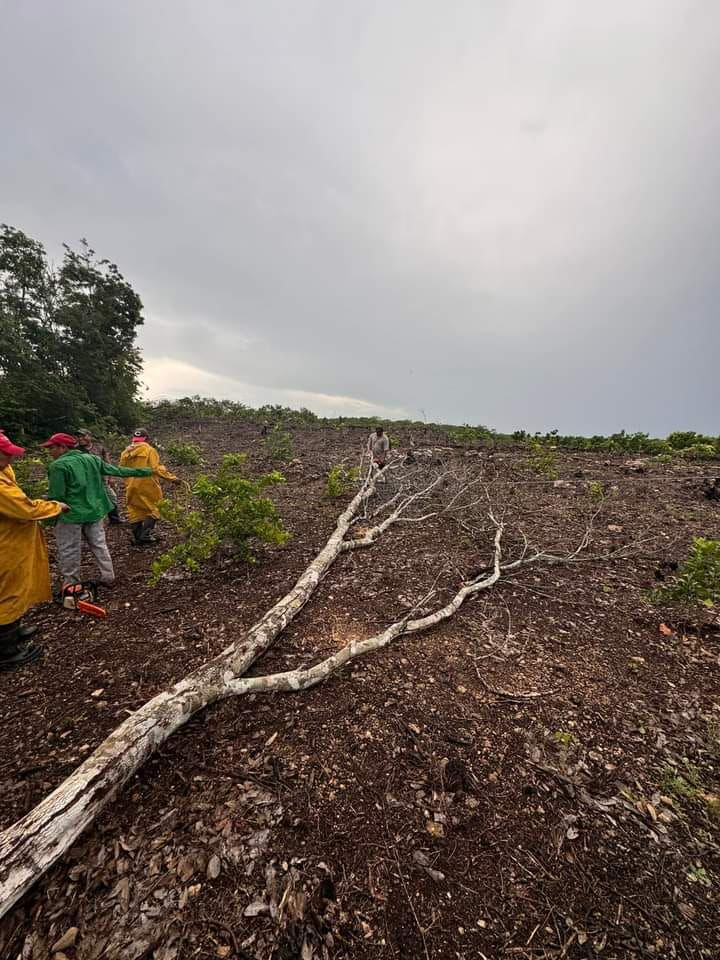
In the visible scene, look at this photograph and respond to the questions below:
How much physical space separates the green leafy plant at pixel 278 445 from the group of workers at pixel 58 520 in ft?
24.4

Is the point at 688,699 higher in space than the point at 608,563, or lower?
lower

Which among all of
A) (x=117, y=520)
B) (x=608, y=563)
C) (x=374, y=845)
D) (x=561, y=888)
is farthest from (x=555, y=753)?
(x=117, y=520)

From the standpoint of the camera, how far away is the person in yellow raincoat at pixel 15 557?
11.3ft

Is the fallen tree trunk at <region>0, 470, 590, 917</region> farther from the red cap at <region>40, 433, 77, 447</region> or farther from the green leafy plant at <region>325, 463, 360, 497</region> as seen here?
the green leafy plant at <region>325, 463, 360, 497</region>

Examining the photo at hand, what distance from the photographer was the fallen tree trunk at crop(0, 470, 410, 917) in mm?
1853

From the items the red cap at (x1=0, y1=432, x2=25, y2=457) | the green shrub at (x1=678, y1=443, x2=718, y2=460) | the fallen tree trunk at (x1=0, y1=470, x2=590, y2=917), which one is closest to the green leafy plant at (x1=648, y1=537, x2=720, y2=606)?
the fallen tree trunk at (x1=0, y1=470, x2=590, y2=917)

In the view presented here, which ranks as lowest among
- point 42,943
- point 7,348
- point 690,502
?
point 42,943

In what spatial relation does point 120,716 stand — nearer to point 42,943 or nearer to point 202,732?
point 202,732

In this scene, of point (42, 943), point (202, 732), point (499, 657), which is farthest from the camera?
point (499, 657)

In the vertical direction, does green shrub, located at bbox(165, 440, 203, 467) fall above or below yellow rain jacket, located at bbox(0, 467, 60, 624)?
above

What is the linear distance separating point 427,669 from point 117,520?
6.98m

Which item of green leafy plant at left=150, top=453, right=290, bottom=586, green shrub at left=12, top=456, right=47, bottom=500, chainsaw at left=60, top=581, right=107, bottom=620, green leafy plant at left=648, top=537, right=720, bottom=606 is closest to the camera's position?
chainsaw at left=60, top=581, right=107, bottom=620

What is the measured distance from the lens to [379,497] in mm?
9195

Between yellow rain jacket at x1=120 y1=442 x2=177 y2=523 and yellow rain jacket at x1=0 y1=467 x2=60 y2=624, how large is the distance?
2.06 meters
